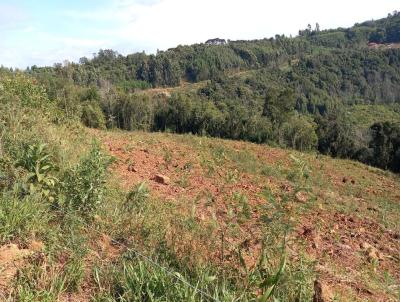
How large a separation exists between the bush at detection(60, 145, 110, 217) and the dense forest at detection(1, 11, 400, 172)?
384 centimetres

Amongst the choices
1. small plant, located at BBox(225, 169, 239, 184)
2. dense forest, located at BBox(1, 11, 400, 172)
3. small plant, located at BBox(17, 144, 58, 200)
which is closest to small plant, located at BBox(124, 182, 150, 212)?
small plant, located at BBox(17, 144, 58, 200)

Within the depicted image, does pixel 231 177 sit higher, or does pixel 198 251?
pixel 198 251

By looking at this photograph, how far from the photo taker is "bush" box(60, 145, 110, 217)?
3.46 m

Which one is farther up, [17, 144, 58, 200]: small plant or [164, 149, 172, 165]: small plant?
[17, 144, 58, 200]: small plant

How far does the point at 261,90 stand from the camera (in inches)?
3314

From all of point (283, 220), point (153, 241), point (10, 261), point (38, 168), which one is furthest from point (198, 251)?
point (38, 168)

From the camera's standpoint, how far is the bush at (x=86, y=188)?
346 cm

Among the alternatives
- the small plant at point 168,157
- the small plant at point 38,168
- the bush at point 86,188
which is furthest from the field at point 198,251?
the small plant at point 168,157

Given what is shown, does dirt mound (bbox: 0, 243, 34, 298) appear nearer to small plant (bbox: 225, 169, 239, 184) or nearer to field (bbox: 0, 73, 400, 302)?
field (bbox: 0, 73, 400, 302)

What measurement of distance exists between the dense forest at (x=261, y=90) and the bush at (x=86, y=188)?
384 cm

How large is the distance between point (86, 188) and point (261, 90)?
82.7m

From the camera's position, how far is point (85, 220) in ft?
11.3

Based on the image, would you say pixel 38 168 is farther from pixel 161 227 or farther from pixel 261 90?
pixel 261 90

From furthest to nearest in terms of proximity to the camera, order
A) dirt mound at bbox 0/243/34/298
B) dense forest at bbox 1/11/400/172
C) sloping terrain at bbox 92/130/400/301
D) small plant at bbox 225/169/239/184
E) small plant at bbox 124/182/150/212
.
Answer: dense forest at bbox 1/11/400/172, small plant at bbox 225/169/239/184, small plant at bbox 124/182/150/212, sloping terrain at bbox 92/130/400/301, dirt mound at bbox 0/243/34/298
